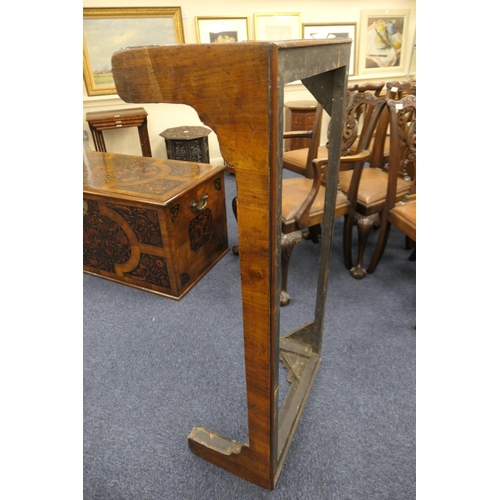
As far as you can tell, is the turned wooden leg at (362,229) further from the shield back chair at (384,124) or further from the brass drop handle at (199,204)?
the brass drop handle at (199,204)

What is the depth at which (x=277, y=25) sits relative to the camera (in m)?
3.89

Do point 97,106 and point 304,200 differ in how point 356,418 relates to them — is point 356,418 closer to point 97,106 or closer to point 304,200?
point 304,200

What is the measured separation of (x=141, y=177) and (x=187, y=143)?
1.75m

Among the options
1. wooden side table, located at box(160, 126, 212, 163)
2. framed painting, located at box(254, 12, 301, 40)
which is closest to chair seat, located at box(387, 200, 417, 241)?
wooden side table, located at box(160, 126, 212, 163)

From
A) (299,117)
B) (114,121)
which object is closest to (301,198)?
(299,117)

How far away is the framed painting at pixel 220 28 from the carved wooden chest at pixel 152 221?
88.4 inches

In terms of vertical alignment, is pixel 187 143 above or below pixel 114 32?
below

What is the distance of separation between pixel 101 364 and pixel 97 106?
312 centimetres

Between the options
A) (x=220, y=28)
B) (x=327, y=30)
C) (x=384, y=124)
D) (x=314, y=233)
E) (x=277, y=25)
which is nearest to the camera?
(x=384, y=124)

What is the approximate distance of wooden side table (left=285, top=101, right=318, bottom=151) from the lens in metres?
3.76

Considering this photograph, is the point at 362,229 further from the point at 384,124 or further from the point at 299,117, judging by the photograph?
the point at 299,117

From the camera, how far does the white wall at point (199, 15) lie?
3625 mm

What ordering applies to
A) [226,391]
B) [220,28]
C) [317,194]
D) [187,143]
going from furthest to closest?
[220,28]
[187,143]
[317,194]
[226,391]

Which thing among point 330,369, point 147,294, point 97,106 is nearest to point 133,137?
point 97,106
